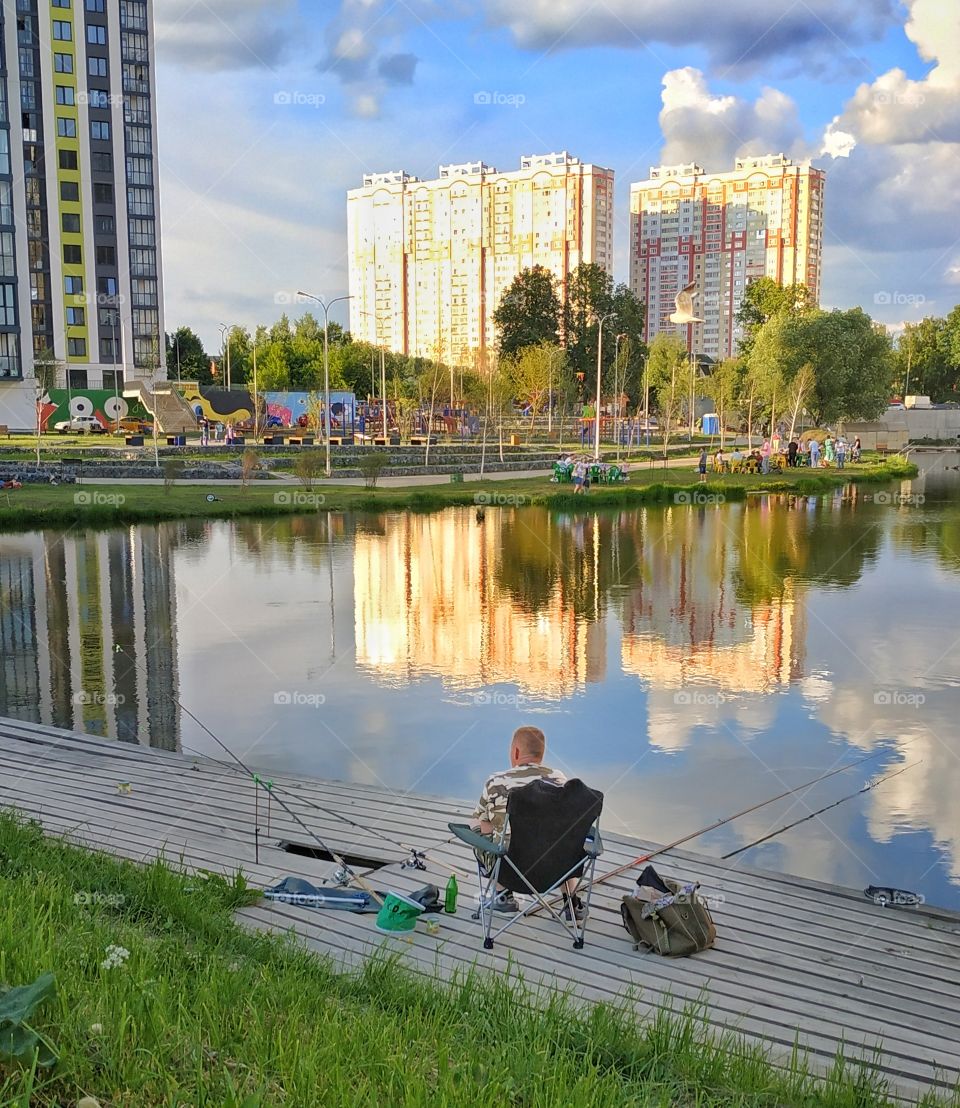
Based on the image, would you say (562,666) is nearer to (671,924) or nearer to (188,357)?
(671,924)

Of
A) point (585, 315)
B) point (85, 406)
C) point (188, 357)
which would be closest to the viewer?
point (85, 406)

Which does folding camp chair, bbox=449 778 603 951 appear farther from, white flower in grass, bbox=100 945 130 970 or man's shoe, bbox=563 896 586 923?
white flower in grass, bbox=100 945 130 970

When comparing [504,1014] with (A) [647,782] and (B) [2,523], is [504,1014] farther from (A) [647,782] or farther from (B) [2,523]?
(B) [2,523]

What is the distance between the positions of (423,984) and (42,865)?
7.92 ft

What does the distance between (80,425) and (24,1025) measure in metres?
73.5

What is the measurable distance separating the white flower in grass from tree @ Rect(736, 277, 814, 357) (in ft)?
267

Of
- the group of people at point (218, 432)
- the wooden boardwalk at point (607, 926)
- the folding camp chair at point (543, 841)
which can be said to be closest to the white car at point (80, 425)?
the group of people at point (218, 432)

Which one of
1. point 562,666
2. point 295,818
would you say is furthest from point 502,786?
point 562,666

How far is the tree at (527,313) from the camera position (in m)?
85.6

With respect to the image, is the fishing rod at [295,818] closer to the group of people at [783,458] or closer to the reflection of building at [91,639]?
the reflection of building at [91,639]

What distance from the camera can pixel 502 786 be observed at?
5883mm

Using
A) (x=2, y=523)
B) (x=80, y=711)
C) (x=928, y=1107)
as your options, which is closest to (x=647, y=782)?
(x=928, y=1107)

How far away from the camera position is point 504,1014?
4.15 metres

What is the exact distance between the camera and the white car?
70812 mm
